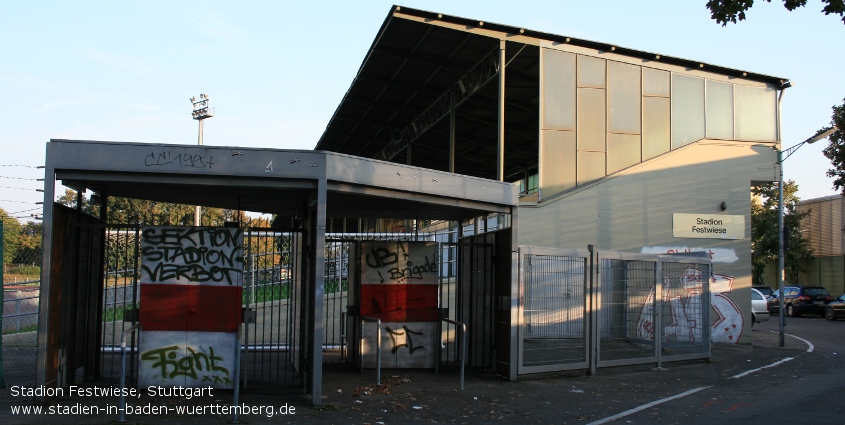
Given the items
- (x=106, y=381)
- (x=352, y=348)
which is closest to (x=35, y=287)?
(x=106, y=381)

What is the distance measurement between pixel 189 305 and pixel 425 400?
3389 millimetres

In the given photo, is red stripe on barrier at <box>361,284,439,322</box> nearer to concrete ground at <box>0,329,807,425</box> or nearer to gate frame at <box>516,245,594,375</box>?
concrete ground at <box>0,329,807,425</box>

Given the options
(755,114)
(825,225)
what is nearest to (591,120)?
(755,114)

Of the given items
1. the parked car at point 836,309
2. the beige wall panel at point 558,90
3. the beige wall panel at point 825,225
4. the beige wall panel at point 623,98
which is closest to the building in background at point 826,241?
the beige wall panel at point 825,225

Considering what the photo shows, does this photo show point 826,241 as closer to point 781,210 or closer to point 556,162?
point 781,210

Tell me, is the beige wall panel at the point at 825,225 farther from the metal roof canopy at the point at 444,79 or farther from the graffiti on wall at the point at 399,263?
the graffiti on wall at the point at 399,263

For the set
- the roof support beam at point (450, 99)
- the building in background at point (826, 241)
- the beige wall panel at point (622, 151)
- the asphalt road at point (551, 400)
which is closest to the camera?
the asphalt road at point (551, 400)

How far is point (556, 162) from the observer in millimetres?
19859

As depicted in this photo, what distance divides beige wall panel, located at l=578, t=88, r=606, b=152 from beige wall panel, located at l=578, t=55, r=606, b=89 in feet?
0.66

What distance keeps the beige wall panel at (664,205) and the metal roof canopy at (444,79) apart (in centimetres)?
284

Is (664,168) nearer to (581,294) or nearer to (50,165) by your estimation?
(581,294)

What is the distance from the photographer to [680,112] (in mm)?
21438

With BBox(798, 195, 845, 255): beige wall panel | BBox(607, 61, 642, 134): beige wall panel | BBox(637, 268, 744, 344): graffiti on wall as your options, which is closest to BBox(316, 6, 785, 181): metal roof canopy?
BBox(607, 61, 642, 134): beige wall panel

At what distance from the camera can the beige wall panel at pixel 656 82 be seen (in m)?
21.1
